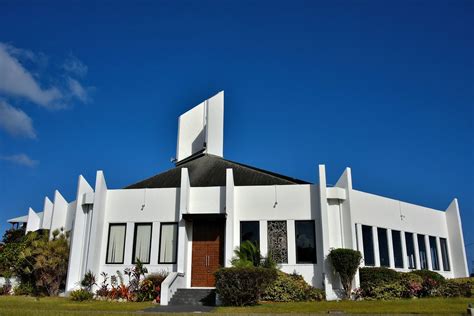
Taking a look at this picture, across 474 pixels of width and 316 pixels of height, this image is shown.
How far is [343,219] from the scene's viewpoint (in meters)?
20.4

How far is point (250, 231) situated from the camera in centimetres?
2092

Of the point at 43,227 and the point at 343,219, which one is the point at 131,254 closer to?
the point at 43,227

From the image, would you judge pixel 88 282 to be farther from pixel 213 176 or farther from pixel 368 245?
pixel 368 245

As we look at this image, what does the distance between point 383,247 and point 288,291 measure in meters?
6.86

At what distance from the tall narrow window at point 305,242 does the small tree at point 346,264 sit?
1.29 metres

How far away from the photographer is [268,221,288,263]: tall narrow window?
20.3m

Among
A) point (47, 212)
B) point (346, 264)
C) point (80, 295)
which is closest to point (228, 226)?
point (346, 264)

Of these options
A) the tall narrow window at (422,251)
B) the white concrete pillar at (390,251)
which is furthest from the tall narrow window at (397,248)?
the tall narrow window at (422,251)

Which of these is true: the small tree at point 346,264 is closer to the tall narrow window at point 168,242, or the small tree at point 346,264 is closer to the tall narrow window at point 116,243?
the tall narrow window at point 168,242

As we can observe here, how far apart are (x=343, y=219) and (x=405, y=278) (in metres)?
3.59

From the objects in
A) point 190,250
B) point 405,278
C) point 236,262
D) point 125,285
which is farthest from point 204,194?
point 405,278

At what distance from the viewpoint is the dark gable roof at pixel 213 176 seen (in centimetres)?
2306

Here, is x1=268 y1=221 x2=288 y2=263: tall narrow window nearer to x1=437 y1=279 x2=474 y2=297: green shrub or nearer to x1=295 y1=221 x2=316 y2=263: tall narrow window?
x1=295 y1=221 x2=316 y2=263: tall narrow window

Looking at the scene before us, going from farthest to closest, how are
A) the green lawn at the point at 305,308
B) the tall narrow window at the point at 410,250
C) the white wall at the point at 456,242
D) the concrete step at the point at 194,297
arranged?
the white wall at the point at 456,242 < the tall narrow window at the point at 410,250 < the concrete step at the point at 194,297 < the green lawn at the point at 305,308
